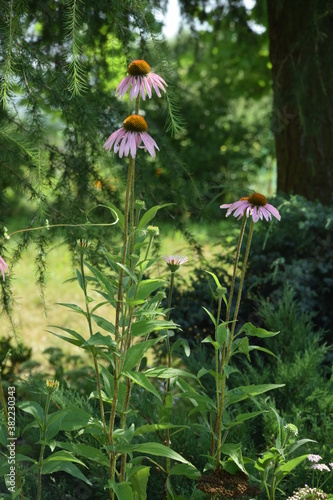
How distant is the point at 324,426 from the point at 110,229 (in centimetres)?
104

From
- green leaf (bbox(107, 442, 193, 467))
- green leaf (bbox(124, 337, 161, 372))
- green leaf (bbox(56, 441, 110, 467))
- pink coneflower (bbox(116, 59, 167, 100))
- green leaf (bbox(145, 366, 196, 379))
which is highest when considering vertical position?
pink coneflower (bbox(116, 59, 167, 100))

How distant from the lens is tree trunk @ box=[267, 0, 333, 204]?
359 cm

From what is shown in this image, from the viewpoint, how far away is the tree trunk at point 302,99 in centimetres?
359

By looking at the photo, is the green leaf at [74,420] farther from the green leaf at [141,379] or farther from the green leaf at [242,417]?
the green leaf at [242,417]

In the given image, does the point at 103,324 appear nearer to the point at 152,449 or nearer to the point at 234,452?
the point at 152,449

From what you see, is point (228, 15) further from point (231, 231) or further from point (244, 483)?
point (244, 483)

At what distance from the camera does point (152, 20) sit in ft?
7.22

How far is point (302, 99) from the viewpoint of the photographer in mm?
3594

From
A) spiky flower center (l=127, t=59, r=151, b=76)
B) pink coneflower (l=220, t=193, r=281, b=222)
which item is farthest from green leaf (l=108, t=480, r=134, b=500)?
spiky flower center (l=127, t=59, r=151, b=76)

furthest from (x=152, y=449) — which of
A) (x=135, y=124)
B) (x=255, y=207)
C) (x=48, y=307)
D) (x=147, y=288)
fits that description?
(x=48, y=307)

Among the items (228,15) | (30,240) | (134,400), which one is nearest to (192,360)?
(134,400)

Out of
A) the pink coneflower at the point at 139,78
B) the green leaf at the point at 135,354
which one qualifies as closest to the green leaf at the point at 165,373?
the green leaf at the point at 135,354

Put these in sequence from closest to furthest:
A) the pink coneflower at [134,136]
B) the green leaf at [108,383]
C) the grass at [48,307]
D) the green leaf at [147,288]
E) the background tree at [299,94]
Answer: the pink coneflower at [134,136] → the green leaf at [147,288] → the green leaf at [108,383] → the background tree at [299,94] → the grass at [48,307]

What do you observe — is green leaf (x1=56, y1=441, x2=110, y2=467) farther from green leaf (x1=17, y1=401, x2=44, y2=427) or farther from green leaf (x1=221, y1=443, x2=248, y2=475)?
green leaf (x1=221, y1=443, x2=248, y2=475)
